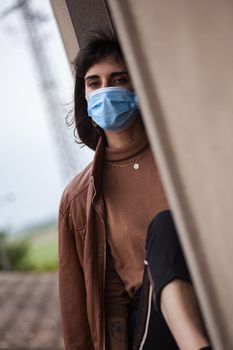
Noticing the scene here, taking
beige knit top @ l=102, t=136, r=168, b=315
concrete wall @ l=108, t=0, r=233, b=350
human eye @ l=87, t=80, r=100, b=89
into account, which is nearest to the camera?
concrete wall @ l=108, t=0, r=233, b=350

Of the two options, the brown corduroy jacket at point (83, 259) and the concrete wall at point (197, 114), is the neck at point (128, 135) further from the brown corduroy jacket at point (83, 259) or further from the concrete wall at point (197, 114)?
the concrete wall at point (197, 114)

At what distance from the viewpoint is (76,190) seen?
201 centimetres

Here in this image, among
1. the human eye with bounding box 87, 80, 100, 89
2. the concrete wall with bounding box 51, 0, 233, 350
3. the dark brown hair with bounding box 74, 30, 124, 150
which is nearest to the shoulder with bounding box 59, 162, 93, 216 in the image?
the dark brown hair with bounding box 74, 30, 124, 150

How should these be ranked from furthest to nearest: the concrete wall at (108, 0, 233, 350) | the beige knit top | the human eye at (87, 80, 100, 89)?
the human eye at (87, 80, 100, 89) → the beige knit top → the concrete wall at (108, 0, 233, 350)

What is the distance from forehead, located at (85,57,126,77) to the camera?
1909 mm

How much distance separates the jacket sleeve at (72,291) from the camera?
2006mm

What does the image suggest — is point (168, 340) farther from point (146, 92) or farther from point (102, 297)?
point (146, 92)

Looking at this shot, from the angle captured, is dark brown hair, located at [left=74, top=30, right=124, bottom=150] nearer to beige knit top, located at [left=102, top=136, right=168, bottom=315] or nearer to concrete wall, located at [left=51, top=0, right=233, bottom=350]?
beige knit top, located at [left=102, top=136, right=168, bottom=315]

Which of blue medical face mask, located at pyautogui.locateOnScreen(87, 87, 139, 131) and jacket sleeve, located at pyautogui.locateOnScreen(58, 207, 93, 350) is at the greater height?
blue medical face mask, located at pyautogui.locateOnScreen(87, 87, 139, 131)

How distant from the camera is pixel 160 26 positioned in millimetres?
1044

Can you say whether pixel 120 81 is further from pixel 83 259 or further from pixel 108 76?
pixel 83 259

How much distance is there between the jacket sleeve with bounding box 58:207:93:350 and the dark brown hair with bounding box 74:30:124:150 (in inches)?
13.6

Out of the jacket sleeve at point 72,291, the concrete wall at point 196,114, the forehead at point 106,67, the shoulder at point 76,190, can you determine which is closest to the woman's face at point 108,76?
the forehead at point 106,67

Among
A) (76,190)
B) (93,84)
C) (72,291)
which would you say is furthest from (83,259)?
(93,84)
